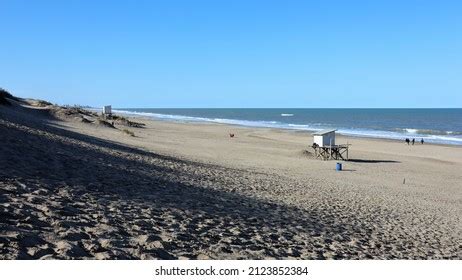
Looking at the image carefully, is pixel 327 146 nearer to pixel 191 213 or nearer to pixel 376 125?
pixel 191 213

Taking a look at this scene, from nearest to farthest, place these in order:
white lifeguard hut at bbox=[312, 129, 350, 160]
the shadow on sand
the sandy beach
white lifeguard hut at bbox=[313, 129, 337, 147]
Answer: the sandy beach < the shadow on sand < white lifeguard hut at bbox=[312, 129, 350, 160] < white lifeguard hut at bbox=[313, 129, 337, 147]

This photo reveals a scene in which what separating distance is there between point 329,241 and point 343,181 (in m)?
11.5

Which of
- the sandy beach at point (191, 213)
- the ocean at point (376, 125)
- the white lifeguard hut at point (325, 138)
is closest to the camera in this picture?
the sandy beach at point (191, 213)

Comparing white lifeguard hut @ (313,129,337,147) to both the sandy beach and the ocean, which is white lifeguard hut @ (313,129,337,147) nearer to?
the sandy beach

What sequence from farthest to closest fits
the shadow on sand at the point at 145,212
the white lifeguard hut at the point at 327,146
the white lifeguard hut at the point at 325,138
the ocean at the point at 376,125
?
1. the ocean at the point at 376,125
2. the white lifeguard hut at the point at 325,138
3. the white lifeguard hut at the point at 327,146
4. the shadow on sand at the point at 145,212

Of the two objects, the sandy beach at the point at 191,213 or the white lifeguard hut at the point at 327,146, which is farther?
the white lifeguard hut at the point at 327,146

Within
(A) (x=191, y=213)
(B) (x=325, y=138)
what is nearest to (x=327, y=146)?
(B) (x=325, y=138)

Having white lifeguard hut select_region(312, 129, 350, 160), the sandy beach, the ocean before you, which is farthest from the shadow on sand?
the ocean

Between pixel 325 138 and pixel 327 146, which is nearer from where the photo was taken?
pixel 327 146

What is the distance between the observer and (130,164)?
579 inches

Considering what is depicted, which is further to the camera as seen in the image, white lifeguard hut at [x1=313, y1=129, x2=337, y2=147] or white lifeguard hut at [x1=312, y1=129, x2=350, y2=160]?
white lifeguard hut at [x1=313, y1=129, x2=337, y2=147]

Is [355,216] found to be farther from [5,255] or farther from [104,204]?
[5,255]

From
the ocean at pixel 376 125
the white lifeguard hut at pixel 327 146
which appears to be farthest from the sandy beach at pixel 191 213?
the ocean at pixel 376 125

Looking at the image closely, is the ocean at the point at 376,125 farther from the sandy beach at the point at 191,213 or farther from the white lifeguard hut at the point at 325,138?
the sandy beach at the point at 191,213
